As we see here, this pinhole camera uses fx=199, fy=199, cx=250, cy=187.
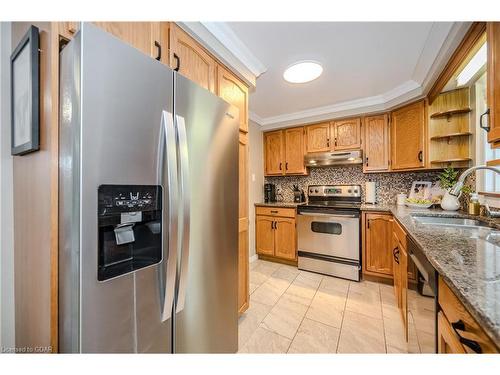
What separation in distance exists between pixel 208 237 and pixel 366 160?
2609 mm

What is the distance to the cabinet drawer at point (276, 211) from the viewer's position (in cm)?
294

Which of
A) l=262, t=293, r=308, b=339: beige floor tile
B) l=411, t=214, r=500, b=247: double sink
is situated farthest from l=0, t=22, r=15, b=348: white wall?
l=411, t=214, r=500, b=247: double sink

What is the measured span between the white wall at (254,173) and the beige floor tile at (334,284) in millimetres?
1128

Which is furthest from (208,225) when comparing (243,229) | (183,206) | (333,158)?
(333,158)

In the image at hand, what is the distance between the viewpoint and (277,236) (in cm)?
304

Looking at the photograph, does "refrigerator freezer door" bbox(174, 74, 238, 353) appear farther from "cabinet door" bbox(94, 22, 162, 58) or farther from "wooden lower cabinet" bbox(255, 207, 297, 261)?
"wooden lower cabinet" bbox(255, 207, 297, 261)

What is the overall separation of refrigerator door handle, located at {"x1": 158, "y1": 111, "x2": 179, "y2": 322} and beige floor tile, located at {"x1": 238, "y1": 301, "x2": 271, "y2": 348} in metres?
1.02

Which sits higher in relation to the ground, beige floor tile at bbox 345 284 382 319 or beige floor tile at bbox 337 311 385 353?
beige floor tile at bbox 337 311 385 353

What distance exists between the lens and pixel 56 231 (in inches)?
24.3

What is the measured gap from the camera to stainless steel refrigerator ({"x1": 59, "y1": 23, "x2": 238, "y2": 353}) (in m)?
0.58

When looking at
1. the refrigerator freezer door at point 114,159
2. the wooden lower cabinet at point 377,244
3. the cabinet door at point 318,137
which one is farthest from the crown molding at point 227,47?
the wooden lower cabinet at point 377,244

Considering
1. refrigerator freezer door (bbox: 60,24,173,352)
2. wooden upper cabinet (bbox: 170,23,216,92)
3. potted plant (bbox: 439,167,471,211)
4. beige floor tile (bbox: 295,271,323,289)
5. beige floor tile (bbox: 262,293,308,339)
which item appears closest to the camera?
refrigerator freezer door (bbox: 60,24,173,352)
